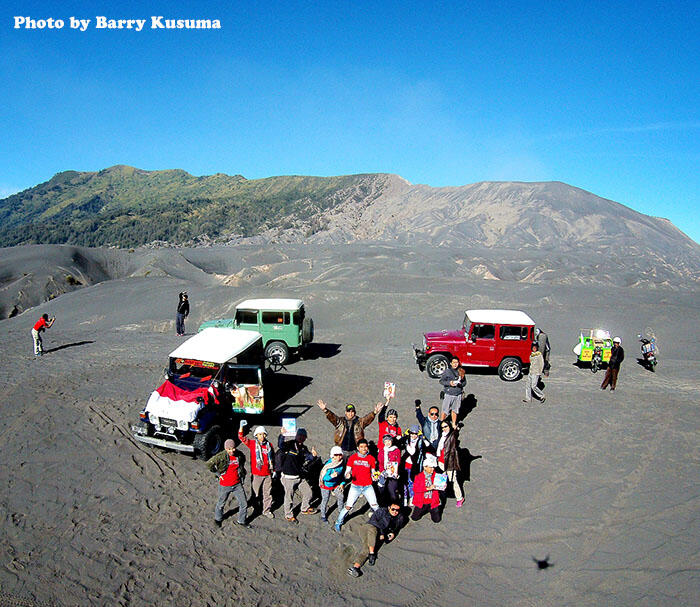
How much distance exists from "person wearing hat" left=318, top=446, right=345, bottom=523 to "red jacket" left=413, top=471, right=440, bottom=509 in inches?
46.5

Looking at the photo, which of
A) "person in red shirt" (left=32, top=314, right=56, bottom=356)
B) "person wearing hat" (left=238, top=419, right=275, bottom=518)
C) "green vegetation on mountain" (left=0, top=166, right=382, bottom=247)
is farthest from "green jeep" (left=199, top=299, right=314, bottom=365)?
"green vegetation on mountain" (left=0, top=166, right=382, bottom=247)

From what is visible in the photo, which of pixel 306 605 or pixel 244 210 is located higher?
pixel 244 210

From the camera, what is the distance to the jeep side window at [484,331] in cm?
1415

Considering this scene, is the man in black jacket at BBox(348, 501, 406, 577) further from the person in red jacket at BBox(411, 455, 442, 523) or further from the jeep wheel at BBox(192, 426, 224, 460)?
the jeep wheel at BBox(192, 426, 224, 460)

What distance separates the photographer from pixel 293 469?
23.9 ft

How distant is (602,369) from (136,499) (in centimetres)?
1444

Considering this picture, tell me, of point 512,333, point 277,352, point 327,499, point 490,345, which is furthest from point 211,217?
point 327,499

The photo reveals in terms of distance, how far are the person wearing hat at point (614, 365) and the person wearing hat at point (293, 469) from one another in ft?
31.8

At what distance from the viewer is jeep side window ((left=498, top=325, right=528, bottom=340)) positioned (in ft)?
46.3

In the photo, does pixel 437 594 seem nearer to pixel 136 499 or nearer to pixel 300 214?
pixel 136 499

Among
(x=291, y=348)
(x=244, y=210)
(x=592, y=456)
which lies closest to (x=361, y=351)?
Answer: (x=291, y=348)

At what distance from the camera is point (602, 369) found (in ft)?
52.2

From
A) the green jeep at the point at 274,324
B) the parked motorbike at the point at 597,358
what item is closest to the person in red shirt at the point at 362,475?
the green jeep at the point at 274,324

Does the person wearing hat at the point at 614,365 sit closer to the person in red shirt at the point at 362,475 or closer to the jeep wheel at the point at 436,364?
the jeep wheel at the point at 436,364
